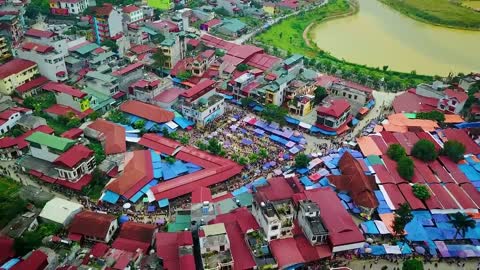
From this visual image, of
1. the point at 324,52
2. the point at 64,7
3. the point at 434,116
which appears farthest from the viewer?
the point at 64,7

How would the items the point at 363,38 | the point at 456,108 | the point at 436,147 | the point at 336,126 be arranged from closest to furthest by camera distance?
the point at 436,147 → the point at 336,126 → the point at 456,108 → the point at 363,38

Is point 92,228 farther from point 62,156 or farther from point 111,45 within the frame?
point 111,45

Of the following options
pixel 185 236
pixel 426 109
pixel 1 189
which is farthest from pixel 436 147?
pixel 1 189

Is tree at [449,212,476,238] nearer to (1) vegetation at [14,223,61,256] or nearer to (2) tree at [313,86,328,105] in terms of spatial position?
(2) tree at [313,86,328,105]

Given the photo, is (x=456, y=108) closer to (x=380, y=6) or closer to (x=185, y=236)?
(x=185, y=236)

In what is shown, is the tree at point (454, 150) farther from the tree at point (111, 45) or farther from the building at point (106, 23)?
the building at point (106, 23)

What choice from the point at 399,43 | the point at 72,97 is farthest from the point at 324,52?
the point at 72,97
